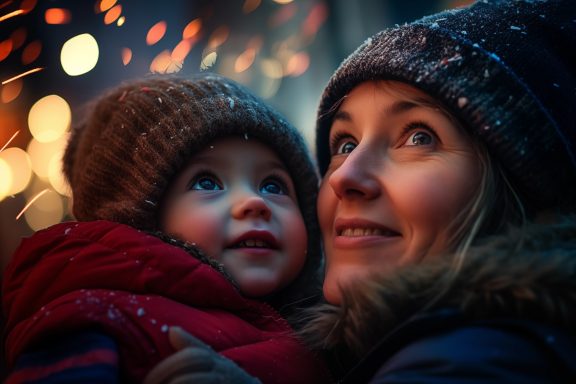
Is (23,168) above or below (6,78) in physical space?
below

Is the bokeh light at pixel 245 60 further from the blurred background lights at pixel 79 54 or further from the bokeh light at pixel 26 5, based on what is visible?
the bokeh light at pixel 26 5

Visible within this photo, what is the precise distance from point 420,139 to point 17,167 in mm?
2646

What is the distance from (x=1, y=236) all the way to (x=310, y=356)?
2.30 m

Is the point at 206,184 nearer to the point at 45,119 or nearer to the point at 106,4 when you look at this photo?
the point at 106,4

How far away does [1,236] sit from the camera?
2887mm

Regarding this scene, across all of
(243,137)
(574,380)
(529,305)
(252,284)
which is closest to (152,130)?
(243,137)

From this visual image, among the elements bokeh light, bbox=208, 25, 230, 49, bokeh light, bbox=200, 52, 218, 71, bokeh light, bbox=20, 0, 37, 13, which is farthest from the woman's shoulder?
bokeh light, bbox=208, 25, 230, 49

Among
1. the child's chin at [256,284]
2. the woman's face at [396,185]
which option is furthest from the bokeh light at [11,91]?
the woman's face at [396,185]

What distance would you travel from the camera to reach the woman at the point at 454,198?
2.91 ft

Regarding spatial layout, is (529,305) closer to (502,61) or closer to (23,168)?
(502,61)

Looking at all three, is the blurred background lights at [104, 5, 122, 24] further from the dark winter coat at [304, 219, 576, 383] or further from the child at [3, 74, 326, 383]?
the dark winter coat at [304, 219, 576, 383]

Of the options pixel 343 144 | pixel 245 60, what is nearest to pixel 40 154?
pixel 245 60

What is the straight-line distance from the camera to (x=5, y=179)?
2955 mm

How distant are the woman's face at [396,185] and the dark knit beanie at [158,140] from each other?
34 cm
